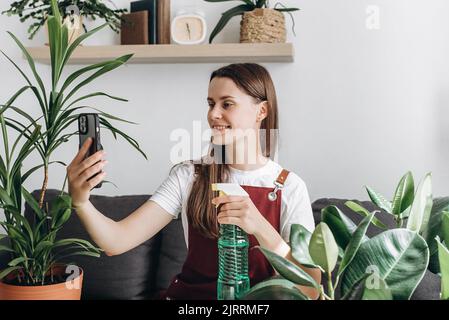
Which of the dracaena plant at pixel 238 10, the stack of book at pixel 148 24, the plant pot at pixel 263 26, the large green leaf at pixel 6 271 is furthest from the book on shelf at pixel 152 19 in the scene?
the large green leaf at pixel 6 271

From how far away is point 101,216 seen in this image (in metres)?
1.13

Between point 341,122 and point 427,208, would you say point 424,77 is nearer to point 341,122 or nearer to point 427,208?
point 341,122

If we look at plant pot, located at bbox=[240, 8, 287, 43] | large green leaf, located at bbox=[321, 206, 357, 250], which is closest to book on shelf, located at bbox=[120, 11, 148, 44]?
plant pot, located at bbox=[240, 8, 287, 43]

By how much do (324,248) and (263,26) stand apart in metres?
1.37

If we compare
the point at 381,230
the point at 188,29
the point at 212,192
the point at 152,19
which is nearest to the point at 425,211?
the point at 212,192

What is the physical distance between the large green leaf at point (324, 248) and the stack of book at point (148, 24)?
5.05 ft

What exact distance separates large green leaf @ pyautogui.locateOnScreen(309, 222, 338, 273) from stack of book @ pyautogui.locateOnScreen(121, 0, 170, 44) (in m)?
1.54

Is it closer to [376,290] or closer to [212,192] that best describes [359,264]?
[376,290]

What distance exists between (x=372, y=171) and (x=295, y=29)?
2.10 feet

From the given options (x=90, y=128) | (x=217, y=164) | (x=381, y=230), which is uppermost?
Result: (x=90, y=128)

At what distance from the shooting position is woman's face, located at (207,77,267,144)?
1194mm

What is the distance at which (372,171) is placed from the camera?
6.36ft

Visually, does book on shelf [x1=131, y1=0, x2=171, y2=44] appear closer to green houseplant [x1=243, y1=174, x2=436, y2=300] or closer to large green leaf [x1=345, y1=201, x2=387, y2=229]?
large green leaf [x1=345, y1=201, x2=387, y2=229]
